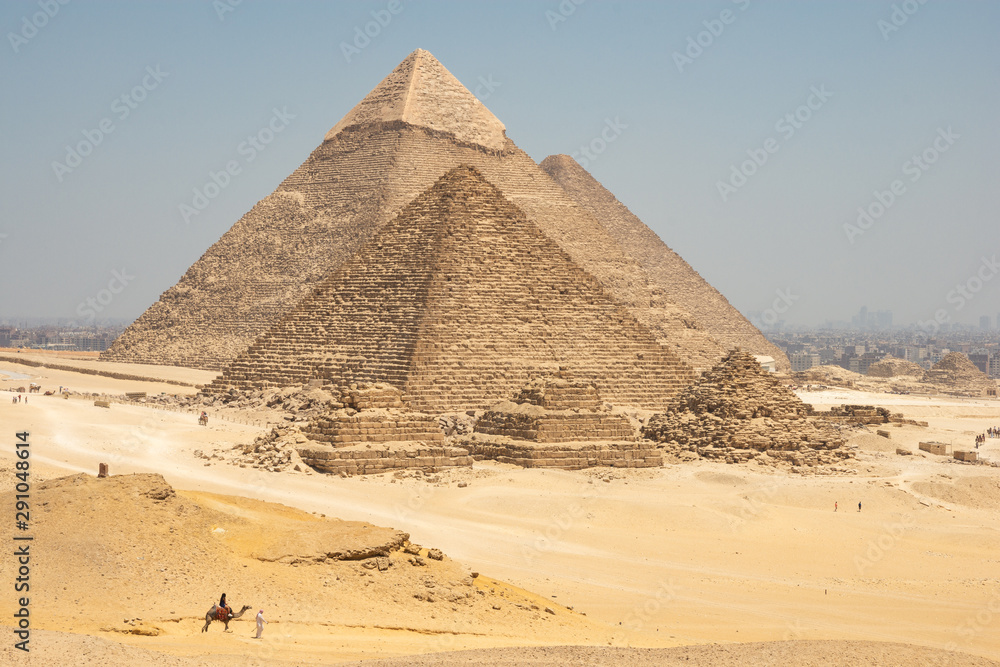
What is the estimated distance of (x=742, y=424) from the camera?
23.5 metres

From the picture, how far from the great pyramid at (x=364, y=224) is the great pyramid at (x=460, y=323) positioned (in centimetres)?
2457

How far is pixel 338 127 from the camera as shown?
67.2 metres

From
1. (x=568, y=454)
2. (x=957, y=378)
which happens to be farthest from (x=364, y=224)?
(x=568, y=454)

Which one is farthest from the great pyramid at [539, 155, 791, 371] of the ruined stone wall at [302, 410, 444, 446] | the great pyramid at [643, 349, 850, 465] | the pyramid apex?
the ruined stone wall at [302, 410, 444, 446]

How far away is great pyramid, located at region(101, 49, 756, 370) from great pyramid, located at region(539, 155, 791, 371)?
14491mm

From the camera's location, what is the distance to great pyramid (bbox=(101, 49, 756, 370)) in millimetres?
59594

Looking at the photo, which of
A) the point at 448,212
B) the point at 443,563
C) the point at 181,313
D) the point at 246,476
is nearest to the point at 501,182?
the point at 181,313

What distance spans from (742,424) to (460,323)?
847cm

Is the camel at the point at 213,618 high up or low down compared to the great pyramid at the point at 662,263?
down

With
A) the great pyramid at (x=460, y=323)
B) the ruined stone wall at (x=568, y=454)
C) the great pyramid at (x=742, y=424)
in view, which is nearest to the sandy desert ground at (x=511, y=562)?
the ruined stone wall at (x=568, y=454)

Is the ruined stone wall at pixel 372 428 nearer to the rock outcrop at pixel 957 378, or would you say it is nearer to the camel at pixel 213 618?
the camel at pixel 213 618

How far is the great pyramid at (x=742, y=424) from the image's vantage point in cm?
2309

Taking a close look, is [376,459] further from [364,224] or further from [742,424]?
[364,224]

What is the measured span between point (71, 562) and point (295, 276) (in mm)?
52368
